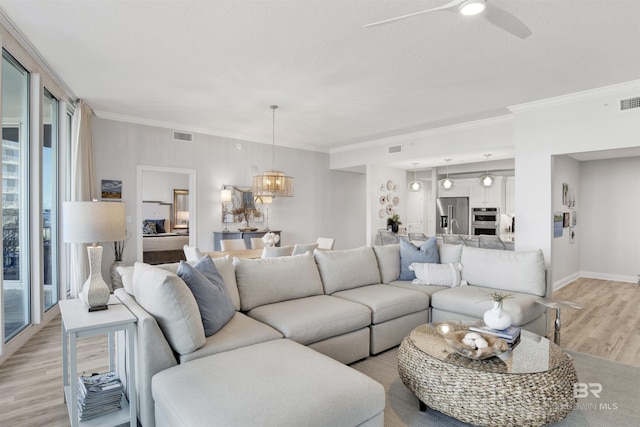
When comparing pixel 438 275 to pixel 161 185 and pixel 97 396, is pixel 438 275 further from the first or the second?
pixel 161 185

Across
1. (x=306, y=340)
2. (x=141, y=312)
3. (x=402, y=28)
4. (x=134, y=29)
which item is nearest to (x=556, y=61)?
(x=402, y=28)

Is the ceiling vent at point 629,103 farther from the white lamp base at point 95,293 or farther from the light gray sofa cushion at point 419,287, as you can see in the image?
the white lamp base at point 95,293

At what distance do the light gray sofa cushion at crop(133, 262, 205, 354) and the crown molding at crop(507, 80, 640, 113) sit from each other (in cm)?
518

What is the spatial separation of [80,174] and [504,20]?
5.22m

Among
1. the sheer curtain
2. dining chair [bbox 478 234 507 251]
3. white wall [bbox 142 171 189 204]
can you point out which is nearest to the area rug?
dining chair [bbox 478 234 507 251]

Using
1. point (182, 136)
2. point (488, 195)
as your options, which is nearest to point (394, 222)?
point (488, 195)

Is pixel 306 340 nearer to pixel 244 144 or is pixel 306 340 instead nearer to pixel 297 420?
pixel 297 420

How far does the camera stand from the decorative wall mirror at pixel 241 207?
276 inches

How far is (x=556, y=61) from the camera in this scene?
11.9 feet

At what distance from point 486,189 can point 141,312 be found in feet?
28.8

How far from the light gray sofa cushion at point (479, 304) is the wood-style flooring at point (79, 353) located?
2.23 feet

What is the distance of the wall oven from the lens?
872 cm

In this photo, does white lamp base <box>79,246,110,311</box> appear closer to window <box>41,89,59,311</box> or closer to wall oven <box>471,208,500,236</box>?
window <box>41,89,59,311</box>

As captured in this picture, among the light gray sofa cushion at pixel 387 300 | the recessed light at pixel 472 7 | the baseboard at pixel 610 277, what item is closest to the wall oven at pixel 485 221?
the baseboard at pixel 610 277
